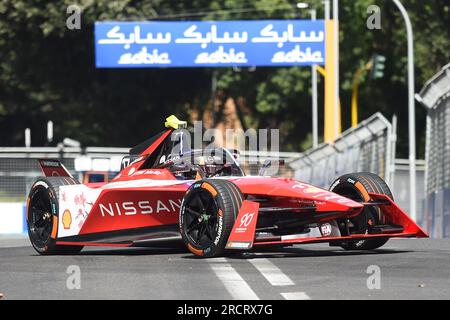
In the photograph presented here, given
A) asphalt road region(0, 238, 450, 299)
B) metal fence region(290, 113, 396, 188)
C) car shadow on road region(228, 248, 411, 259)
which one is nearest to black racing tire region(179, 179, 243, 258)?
asphalt road region(0, 238, 450, 299)

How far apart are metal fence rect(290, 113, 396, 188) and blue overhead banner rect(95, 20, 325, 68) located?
756 centimetres

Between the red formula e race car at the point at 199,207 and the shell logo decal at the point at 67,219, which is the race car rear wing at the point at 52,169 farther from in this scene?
the shell logo decal at the point at 67,219

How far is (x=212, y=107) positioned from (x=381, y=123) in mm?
29330

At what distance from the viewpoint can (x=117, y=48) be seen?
39125 millimetres

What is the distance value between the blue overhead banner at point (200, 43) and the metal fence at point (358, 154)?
7557 mm

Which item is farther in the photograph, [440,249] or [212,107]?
[212,107]

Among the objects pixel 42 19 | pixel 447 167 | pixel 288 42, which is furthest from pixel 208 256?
pixel 42 19

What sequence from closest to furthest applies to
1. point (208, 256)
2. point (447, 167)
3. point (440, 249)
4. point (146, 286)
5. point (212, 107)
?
1. point (146, 286)
2. point (208, 256)
3. point (440, 249)
4. point (447, 167)
5. point (212, 107)

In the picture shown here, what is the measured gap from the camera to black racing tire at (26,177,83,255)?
46.2 feet

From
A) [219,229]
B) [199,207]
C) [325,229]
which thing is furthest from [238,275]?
[325,229]

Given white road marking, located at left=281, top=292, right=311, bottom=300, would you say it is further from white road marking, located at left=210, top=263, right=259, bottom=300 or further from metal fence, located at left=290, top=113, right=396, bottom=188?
metal fence, located at left=290, top=113, right=396, bottom=188

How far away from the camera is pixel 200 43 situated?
3916 centimetres

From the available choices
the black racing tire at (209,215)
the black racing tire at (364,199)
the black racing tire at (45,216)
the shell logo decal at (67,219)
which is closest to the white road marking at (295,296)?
the black racing tire at (209,215)
